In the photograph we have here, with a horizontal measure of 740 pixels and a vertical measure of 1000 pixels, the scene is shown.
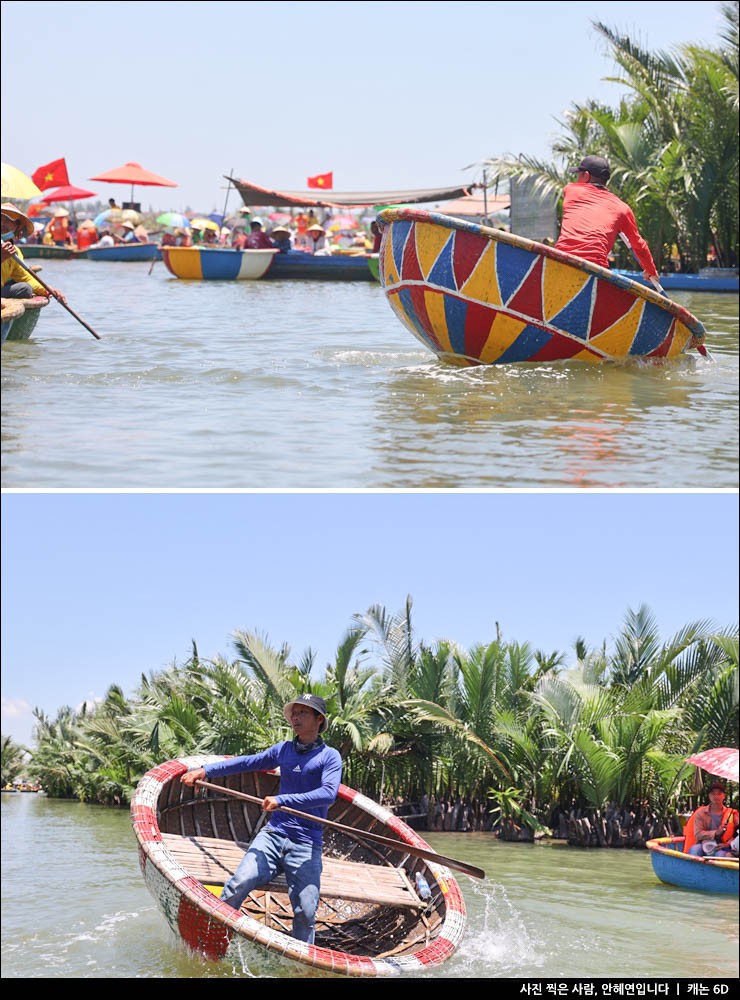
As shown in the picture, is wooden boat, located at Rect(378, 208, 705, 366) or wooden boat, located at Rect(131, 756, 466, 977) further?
wooden boat, located at Rect(378, 208, 705, 366)

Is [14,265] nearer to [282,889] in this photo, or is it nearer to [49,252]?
[282,889]

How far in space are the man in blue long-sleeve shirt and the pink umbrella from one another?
14.7ft

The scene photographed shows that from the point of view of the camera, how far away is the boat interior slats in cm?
596

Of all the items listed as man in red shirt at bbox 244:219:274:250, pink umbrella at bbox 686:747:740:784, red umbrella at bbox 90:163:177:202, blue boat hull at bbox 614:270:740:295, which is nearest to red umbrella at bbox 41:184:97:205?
red umbrella at bbox 90:163:177:202

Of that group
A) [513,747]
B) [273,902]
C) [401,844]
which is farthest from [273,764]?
[513,747]

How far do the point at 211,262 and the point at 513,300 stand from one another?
16296 millimetres

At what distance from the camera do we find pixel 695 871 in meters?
8.47

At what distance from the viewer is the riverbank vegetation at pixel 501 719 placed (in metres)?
11.6

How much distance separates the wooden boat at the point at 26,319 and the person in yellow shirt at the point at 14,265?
0.12m

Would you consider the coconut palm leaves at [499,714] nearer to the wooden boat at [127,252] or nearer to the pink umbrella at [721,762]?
the pink umbrella at [721,762]

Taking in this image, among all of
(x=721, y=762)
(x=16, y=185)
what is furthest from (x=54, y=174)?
(x=721, y=762)

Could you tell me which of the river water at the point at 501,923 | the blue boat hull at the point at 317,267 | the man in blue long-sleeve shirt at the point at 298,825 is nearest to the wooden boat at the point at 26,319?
the river water at the point at 501,923

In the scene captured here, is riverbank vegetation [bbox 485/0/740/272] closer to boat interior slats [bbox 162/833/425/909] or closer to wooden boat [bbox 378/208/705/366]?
wooden boat [bbox 378/208/705/366]
